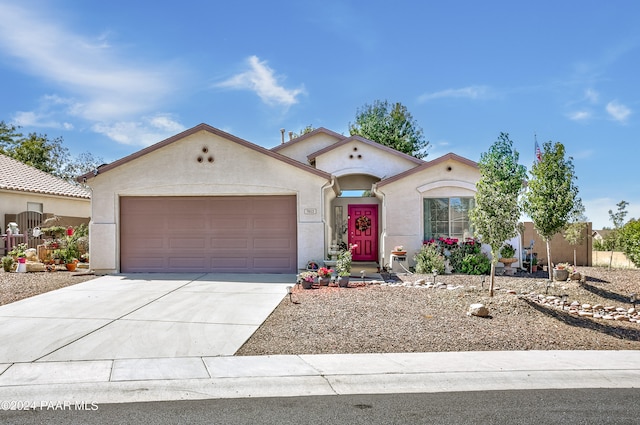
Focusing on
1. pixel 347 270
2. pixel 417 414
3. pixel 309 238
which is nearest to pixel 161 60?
pixel 309 238

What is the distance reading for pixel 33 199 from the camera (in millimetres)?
21359

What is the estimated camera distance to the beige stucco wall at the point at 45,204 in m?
19.7

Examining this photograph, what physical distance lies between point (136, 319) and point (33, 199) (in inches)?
672

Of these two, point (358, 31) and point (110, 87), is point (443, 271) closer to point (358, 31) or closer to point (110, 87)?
point (358, 31)

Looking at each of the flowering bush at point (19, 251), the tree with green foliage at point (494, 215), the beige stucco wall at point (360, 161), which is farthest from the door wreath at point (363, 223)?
the flowering bush at point (19, 251)

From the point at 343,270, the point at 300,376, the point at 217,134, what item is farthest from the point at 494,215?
the point at 217,134

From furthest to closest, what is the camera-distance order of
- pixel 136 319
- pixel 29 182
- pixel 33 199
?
pixel 29 182 < pixel 33 199 < pixel 136 319

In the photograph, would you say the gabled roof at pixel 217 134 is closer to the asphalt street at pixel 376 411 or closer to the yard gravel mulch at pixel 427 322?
the yard gravel mulch at pixel 427 322

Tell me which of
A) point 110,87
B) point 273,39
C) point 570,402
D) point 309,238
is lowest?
point 570,402

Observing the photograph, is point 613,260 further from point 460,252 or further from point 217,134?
point 217,134

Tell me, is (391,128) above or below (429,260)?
above

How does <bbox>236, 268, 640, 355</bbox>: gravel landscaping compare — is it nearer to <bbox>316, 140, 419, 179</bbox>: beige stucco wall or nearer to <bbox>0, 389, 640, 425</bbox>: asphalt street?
<bbox>0, 389, 640, 425</bbox>: asphalt street

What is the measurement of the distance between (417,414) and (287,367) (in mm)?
1908

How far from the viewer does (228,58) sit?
46.7 ft
